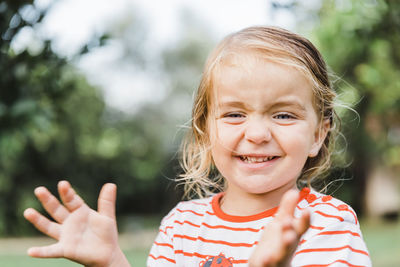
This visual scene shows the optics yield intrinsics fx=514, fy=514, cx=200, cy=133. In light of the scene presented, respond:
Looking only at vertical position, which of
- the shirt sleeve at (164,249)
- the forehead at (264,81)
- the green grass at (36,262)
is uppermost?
the forehead at (264,81)

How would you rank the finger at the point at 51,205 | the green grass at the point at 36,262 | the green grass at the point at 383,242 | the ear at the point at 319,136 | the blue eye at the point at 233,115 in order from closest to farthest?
the finger at the point at 51,205 → the blue eye at the point at 233,115 → the ear at the point at 319,136 → the green grass at the point at 36,262 → the green grass at the point at 383,242

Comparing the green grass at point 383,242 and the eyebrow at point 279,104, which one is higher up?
the eyebrow at point 279,104

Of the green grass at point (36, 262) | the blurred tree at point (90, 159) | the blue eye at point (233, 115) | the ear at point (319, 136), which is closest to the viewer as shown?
the blue eye at point (233, 115)

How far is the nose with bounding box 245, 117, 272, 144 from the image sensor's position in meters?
1.77

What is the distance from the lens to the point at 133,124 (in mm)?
18750

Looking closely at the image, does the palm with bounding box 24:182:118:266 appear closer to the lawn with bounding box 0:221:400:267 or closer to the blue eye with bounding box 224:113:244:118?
the blue eye with bounding box 224:113:244:118

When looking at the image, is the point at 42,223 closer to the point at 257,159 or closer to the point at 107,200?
the point at 107,200

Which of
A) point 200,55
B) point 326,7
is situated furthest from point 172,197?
point 326,7

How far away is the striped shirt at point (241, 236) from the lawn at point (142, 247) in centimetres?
801

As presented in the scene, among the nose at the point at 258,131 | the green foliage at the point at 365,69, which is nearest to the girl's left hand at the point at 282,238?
the nose at the point at 258,131

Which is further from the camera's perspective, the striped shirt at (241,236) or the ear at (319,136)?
the ear at (319,136)

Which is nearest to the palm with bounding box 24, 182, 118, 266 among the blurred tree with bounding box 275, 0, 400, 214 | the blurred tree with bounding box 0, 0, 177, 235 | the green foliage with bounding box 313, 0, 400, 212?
the blurred tree with bounding box 275, 0, 400, 214

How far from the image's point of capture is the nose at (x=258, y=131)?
5.82 ft

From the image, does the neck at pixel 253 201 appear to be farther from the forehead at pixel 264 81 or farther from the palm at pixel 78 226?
the palm at pixel 78 226
